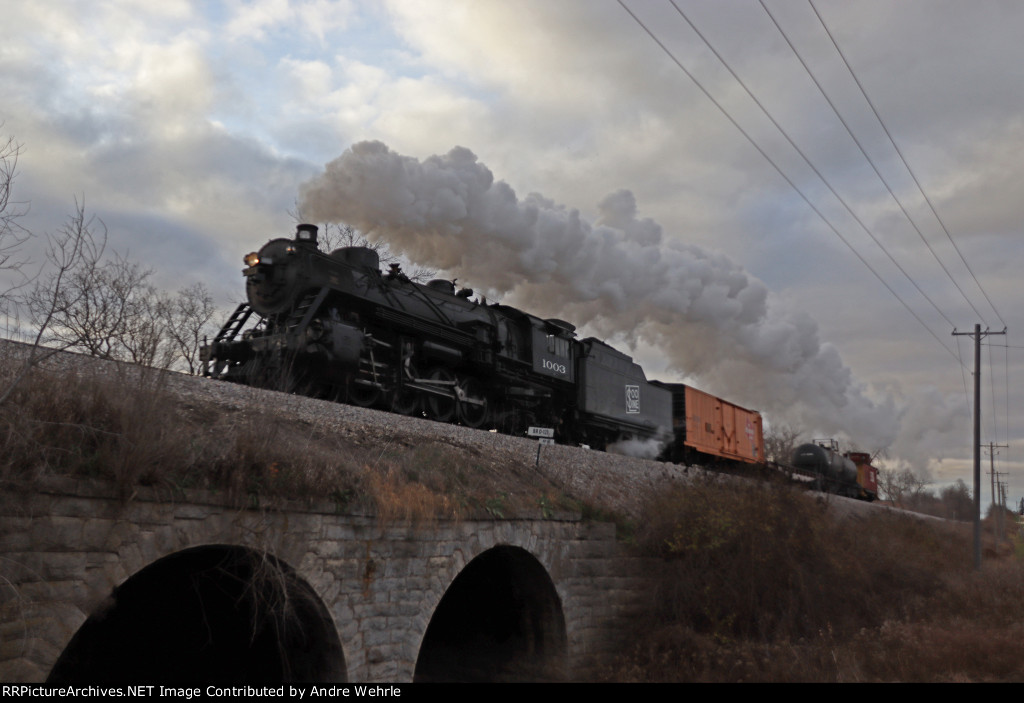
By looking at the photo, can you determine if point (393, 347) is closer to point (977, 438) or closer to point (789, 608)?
point (789, 608)

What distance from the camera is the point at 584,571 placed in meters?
12.4

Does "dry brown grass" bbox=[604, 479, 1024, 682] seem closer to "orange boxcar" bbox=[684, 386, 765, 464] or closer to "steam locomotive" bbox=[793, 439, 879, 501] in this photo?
"orange boxcar" bbox=[684, 386, 765, 464]

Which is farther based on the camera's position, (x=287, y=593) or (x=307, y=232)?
(x=307, y=232)

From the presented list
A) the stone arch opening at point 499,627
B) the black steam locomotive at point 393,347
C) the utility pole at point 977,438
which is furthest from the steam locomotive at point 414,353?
the utility pole at point 977,438

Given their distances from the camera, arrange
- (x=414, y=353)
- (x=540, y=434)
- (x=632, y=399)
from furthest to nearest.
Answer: (x=632, y=399) < (x=414, y=353) < (x=540, y=434)


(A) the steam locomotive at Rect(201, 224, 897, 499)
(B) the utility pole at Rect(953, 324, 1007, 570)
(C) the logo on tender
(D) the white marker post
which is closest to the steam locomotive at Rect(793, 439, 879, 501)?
(B) the utility pole at Rect(953, 324, 1007, 570)

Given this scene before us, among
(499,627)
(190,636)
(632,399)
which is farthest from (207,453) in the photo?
(632,399)

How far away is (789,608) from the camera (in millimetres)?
13555

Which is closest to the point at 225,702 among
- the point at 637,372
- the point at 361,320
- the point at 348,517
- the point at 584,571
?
the point at 348,517

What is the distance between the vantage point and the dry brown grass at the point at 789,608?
1205 cm

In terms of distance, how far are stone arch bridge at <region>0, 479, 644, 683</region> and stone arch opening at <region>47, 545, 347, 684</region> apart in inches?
1.0

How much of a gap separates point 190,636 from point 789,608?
977cm

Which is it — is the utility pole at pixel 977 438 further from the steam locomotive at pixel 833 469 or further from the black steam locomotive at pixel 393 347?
the black steam locomotive at pixel 393 347

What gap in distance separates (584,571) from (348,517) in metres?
5.14
